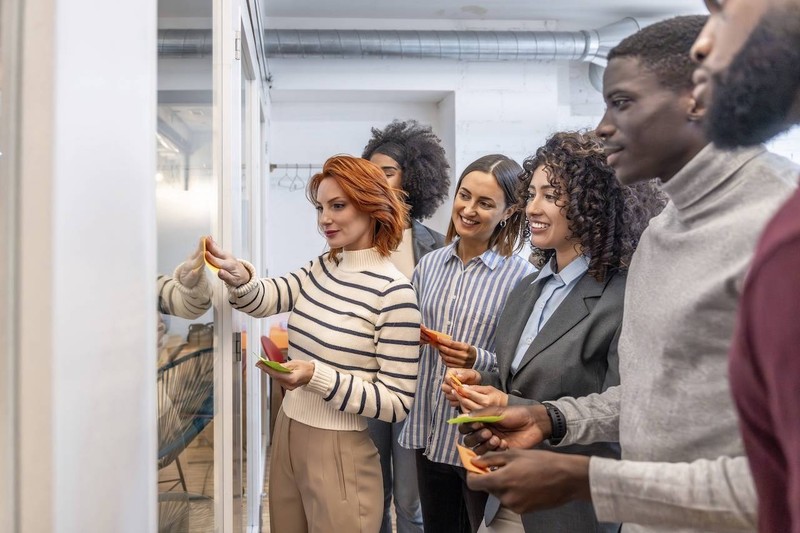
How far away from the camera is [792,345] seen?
1.34 feet

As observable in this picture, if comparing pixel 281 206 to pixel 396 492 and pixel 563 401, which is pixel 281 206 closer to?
pixel 396 492

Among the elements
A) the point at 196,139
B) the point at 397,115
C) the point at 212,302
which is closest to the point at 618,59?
the point at 196,139

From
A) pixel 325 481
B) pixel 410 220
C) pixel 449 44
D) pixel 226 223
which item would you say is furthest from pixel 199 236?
pixel 449 44

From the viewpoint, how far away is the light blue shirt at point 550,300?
1766 millimetres

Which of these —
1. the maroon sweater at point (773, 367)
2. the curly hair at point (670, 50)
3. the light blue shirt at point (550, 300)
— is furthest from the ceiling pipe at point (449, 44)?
the maroon sweater at point (773, 367)

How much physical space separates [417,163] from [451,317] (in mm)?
1145

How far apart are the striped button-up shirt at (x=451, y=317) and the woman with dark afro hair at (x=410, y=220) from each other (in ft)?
1.00

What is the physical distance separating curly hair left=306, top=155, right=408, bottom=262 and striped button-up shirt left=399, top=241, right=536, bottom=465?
0.34 meters

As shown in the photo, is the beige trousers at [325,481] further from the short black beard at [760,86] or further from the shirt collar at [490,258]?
the short black beard at [760,86]

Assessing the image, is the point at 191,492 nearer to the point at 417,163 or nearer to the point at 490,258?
the point at 490,258

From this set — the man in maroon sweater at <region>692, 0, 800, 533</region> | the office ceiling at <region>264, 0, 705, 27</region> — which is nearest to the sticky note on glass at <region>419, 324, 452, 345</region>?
Answer: the man in maroon sweater at <region>692, 0, 800, 533</region>

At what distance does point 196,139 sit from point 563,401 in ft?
3.16

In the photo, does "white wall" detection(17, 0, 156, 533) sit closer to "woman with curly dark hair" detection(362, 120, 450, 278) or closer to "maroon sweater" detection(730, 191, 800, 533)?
"maroon sweater" detection(730, 191, 800, 533)

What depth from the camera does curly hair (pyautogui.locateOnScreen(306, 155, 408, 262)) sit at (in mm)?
1968
